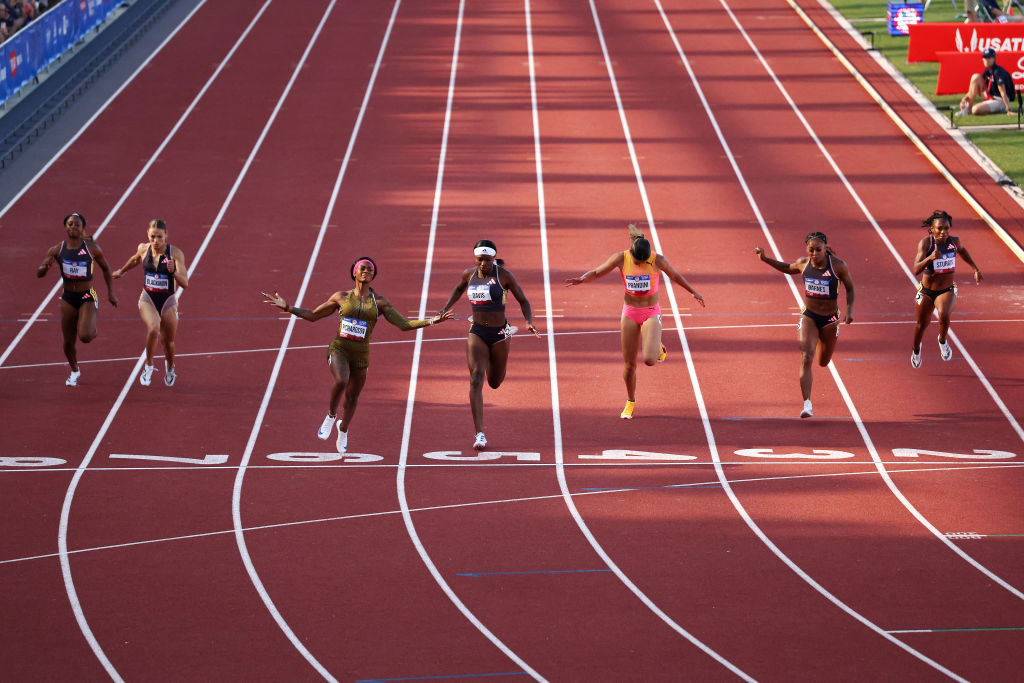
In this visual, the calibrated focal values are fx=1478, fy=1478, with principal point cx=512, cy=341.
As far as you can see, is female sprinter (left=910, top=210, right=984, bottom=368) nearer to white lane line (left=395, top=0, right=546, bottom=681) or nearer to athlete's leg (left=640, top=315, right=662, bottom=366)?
athlete's leg (left=640, top=315, right=662, bottom=366)

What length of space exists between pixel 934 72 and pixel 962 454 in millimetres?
19441

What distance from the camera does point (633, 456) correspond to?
12891 millimetres

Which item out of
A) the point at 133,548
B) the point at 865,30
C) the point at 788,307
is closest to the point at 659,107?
the point at 865,30

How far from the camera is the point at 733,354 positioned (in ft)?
52.9

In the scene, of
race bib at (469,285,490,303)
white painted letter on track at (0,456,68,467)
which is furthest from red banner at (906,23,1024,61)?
white painted letter on track at (0,456,68,467)

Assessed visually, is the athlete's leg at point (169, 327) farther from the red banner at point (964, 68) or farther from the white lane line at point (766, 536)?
the red banner at point (964, 68)

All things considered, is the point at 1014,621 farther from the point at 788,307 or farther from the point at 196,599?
the point at 788,307

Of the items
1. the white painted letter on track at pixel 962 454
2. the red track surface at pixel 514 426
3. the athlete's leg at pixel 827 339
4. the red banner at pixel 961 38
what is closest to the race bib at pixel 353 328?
the red track surface at pixel 514 426

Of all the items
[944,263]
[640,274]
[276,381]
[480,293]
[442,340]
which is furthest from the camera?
[442,340]

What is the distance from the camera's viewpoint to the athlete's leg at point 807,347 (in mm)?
13664

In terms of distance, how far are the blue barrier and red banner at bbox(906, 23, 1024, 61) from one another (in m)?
17.0

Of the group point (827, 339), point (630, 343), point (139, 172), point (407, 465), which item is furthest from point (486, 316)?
point (139, 172)

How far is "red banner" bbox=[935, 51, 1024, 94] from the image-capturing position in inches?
1074

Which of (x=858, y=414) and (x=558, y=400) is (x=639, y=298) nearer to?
(x=558, y=400)
